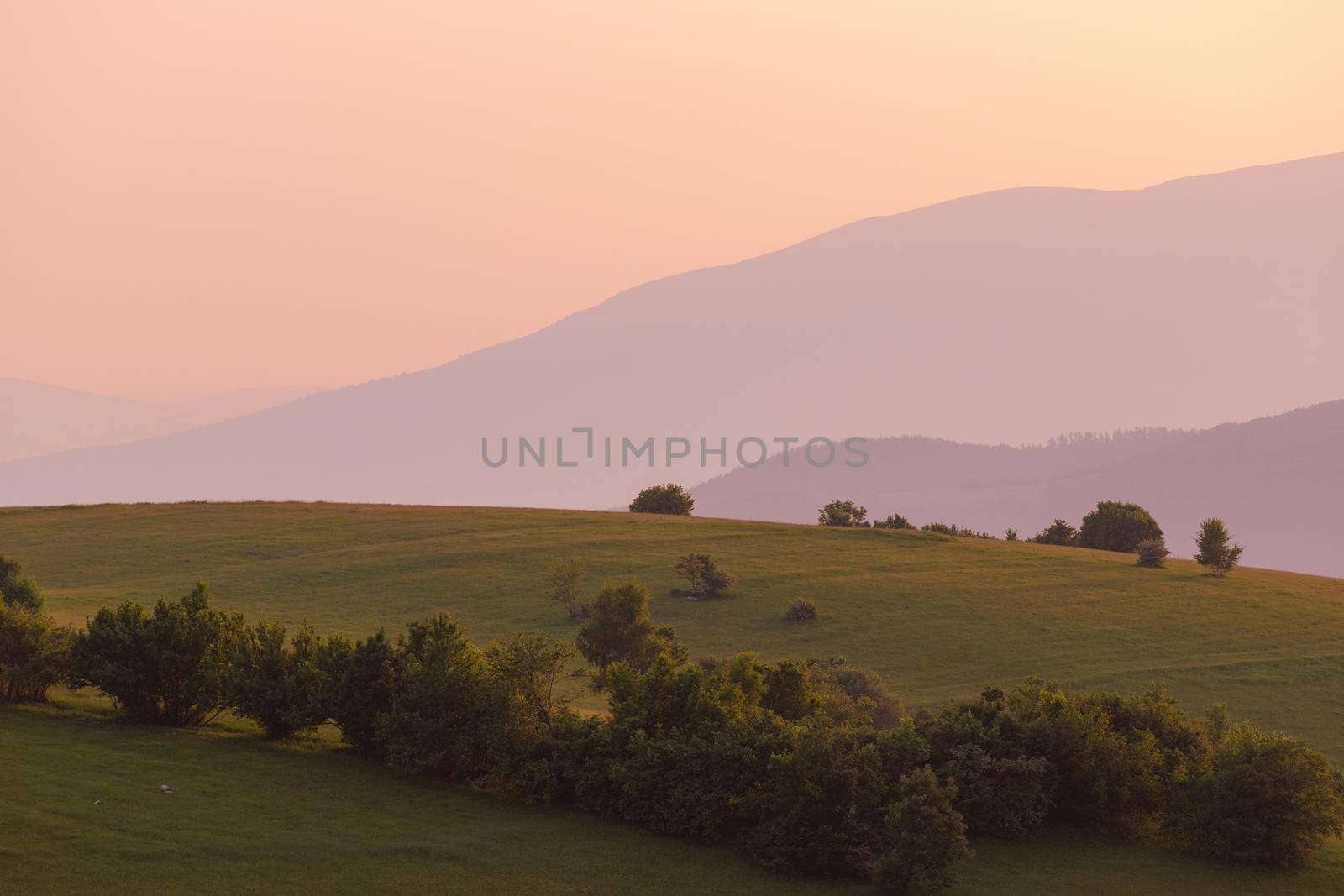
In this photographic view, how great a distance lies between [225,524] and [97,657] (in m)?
62.2

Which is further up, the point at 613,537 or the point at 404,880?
the point at 613,537

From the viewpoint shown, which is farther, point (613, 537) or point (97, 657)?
point (613, 537)

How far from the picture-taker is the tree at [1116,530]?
107 metres

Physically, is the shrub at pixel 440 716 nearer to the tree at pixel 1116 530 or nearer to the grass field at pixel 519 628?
the grass field at pixel 519 628

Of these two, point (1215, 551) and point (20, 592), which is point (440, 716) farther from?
point (1215, 551)

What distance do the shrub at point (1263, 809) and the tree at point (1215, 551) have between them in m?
60.2

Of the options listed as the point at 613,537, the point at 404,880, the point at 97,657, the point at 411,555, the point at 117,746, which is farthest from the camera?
the point at 613,537

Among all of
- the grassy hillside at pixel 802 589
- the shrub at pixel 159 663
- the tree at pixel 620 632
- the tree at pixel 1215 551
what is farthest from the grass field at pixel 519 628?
the tree at pixel 620 632

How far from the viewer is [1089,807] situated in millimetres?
33562

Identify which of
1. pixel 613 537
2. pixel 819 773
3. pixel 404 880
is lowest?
pixel 404 880

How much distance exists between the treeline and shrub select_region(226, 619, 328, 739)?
0.07 m

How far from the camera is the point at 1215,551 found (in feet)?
292

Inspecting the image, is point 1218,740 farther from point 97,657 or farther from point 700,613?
point 700,613

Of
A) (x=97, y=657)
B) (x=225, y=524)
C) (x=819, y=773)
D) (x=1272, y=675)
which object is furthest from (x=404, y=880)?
(x=225, y=524)
